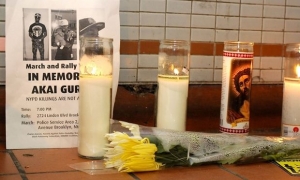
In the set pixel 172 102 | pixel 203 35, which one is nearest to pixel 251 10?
pixel 203 35

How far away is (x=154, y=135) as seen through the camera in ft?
2.71

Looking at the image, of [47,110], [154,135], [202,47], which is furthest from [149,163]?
[202,47]

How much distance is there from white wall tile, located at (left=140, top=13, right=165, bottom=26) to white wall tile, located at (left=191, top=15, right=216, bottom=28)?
74 mm

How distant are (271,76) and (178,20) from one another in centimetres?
27

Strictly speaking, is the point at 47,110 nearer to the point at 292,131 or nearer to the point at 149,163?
the point at 149,163

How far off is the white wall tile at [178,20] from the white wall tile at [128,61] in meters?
0.11

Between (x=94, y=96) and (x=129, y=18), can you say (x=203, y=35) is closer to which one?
(x=129, y=18)

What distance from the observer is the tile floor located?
77 cm

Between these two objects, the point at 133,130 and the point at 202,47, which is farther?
the point at 202,47

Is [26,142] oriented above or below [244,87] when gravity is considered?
below

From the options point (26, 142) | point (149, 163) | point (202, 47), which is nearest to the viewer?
point (149, 163)

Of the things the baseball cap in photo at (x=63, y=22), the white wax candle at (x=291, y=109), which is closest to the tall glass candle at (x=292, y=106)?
the white wax candle at (x=291, y=109)

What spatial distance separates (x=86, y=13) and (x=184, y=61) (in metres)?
0.21

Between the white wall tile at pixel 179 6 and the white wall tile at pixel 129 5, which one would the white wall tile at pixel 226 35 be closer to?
the white wall tile at pixel 179 6
